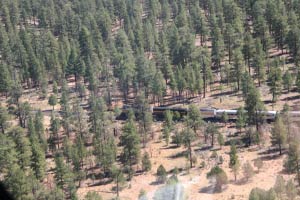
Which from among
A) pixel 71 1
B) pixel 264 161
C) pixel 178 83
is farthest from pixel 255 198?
pixel 71 1

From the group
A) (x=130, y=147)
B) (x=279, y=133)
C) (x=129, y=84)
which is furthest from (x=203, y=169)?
(x=129, y=84)

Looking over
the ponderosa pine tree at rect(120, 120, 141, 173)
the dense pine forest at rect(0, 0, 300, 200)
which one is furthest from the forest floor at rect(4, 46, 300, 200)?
the ponderosa pine tree at rect(120, 120, 141, 173)

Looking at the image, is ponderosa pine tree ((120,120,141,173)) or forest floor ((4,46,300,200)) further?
ponderosa pine tree ((120,120,141,173))

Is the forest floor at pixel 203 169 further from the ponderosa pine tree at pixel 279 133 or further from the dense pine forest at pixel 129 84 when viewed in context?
the ponderosa pine tree at pixel 279 133

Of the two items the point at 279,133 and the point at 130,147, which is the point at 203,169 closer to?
the point at 130,147

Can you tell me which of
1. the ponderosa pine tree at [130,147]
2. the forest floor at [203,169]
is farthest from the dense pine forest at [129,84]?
the forest floor at [203,169]

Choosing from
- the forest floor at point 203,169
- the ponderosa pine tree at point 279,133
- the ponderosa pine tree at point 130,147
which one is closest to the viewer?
the forest floor at point 203,169

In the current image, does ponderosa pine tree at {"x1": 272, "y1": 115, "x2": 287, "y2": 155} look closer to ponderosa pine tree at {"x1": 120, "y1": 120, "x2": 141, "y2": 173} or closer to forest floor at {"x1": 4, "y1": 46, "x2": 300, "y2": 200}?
forest floor at {"x1": 4, "y1": 46, "x2": 300, "y2": 200}

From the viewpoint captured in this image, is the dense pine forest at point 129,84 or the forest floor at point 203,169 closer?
the forest floor at point 203,169

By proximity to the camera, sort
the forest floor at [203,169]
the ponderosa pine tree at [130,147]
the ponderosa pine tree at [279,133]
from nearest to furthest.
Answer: the forest floor at [203,169]
the ponderosa pine tree at [279,133]
the ponderosa pine tree at [130,147]

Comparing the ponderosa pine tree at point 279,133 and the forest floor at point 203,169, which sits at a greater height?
the ponderosa pine tree at point 279,133
